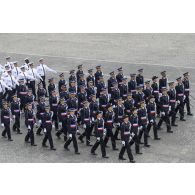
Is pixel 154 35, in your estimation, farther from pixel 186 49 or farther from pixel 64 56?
pixel 64 56

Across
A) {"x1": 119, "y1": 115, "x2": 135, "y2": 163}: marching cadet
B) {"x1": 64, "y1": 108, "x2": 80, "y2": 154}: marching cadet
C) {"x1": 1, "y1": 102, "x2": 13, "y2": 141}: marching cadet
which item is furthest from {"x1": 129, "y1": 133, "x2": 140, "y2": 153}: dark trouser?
{"x1": 1, "y1": 102, "x2": 13, "y2": 141}: marching cadet

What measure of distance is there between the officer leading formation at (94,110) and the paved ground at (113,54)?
0.46 meters

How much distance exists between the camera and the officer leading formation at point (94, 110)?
2038 cm

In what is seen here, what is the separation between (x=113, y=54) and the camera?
32.3m

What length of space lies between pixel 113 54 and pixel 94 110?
36.4 feet

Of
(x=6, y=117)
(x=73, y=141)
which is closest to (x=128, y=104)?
(x=73, y=141)

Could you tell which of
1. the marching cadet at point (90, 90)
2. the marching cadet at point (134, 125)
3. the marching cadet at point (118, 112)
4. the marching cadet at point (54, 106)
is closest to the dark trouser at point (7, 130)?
the marching cadet at point (54, 106)

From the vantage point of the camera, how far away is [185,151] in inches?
814

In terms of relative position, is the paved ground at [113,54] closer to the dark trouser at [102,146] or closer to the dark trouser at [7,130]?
the dark trouser at [7,130]

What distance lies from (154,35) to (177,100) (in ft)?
43.5

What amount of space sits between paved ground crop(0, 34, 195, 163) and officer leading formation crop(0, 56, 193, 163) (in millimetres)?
465

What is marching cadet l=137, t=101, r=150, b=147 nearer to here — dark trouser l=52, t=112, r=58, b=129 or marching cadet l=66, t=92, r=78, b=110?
marching cadet l=66, t=92, r=78, b=110

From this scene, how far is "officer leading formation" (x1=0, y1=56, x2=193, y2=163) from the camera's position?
2038 centimetres
